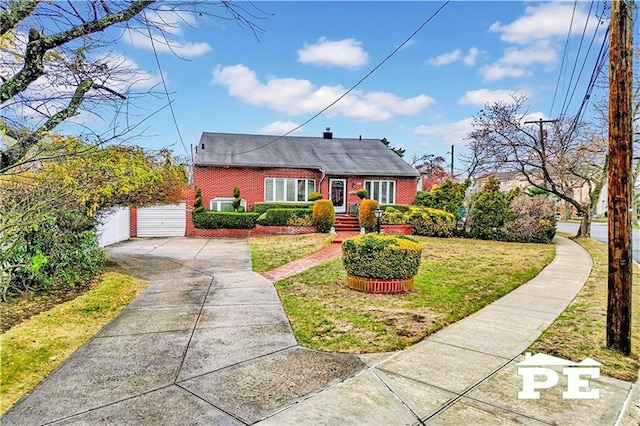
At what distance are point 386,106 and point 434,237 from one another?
8.11 m

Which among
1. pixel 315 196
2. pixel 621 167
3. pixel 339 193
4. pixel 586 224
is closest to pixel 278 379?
pixel 621 167

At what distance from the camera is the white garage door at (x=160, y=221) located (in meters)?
17.9

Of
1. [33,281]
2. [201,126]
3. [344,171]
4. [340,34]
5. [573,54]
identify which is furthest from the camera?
[201,126]

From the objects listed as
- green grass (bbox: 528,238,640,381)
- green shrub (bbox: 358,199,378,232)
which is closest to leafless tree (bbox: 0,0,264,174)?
green grass (bbox: 528,238,640,381)

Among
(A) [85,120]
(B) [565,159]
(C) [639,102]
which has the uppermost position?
(C) [639,102]

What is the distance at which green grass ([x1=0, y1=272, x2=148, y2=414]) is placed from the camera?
137 inches

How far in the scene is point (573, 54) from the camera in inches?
483

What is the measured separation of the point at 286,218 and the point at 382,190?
6476mm

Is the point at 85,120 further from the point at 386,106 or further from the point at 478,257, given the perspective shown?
the point at 386,106

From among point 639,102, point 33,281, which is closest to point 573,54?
point 639,102

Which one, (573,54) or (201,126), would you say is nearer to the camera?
(573,54)

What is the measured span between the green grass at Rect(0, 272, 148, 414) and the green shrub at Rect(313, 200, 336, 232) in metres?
10.6

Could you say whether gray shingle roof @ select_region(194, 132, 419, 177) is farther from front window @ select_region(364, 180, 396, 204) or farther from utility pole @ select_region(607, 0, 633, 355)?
utility pole @ select_region(607, 0, 633, 355)

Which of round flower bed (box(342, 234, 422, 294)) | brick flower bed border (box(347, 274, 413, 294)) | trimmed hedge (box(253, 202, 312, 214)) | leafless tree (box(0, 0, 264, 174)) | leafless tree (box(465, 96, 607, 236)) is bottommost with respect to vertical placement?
brick flower bed border (box(347, 274, 413, 294))
